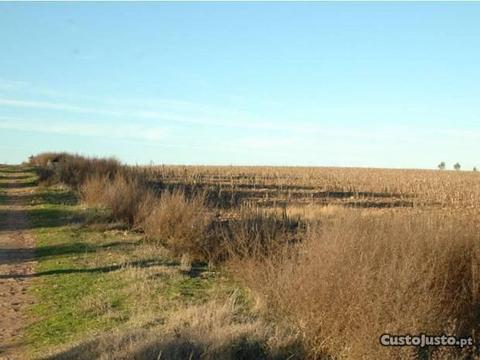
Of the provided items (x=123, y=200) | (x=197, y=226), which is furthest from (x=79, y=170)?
(x=197, y=226)

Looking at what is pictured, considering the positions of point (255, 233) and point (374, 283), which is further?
point (255, 233)

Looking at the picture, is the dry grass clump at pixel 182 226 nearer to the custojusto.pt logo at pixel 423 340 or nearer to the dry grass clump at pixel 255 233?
the dry grass clump at pixel 255 233

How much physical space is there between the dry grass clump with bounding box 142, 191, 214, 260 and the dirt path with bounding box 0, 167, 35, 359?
3.18 m

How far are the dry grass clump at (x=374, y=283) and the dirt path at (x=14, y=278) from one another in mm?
3596

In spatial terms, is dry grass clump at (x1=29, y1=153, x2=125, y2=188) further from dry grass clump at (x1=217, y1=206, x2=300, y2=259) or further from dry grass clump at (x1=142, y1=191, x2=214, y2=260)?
dry grass clump at (x1=217, y1=206, x2=300, y2=259)

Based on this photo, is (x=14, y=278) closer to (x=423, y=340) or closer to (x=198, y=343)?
(x=198, y=343)

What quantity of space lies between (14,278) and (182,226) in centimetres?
389

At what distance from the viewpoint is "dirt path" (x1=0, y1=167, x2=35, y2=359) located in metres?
8.52

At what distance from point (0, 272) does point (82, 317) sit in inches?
Answer: 184

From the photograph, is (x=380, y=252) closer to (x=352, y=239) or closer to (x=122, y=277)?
(x=352, y=239)

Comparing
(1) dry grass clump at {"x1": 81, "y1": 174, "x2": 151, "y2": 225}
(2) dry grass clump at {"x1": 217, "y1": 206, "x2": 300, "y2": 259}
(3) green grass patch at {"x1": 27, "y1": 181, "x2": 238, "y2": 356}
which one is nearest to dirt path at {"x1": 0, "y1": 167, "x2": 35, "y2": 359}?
(3) green grass patch at {"x1": 27, "y1": 181, "x2": 238, "y2": 356}

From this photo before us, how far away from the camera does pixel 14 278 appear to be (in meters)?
12.6

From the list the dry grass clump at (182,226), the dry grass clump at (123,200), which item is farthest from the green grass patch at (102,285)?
the dry grass clump at (123,200)

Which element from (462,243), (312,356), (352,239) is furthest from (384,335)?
(462,243)
